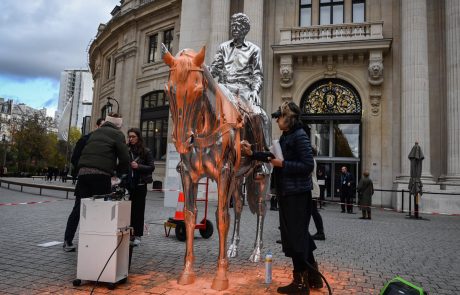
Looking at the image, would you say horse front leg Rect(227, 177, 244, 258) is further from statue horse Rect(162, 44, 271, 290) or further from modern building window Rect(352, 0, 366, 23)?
modern building window Rect(352, 0, 366, 23)

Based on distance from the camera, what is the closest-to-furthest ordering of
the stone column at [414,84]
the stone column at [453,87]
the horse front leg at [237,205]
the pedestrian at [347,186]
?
the horse front leg at [237,205] < the pedestrian at [347,186] < the stone column at [453,87] < the stone column at [414,84]

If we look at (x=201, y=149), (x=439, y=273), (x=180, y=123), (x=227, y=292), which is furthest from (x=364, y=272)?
(x=180, y=123)

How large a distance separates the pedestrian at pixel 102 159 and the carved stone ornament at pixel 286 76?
17.1m

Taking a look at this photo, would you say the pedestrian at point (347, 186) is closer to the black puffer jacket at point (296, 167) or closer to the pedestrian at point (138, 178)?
the pedestrian at point (138, 178)

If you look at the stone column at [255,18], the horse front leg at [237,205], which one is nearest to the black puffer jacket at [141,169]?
the horse front leg at [237,205]

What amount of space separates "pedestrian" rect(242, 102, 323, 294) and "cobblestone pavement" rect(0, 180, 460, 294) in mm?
511

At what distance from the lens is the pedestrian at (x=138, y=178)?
6.52 meters

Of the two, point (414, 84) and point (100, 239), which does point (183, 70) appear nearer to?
point (100, 239)

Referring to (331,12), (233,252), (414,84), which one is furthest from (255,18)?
(233,252)

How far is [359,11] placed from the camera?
2175 cm

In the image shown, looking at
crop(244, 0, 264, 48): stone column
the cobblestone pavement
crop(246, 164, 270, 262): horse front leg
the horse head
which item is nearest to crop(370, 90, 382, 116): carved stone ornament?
crop(244, 0, 264, 48): stone column

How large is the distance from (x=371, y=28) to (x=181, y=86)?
19.2 m

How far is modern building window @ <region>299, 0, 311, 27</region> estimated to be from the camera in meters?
22.6

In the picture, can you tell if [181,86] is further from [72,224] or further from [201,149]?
[72,224]
